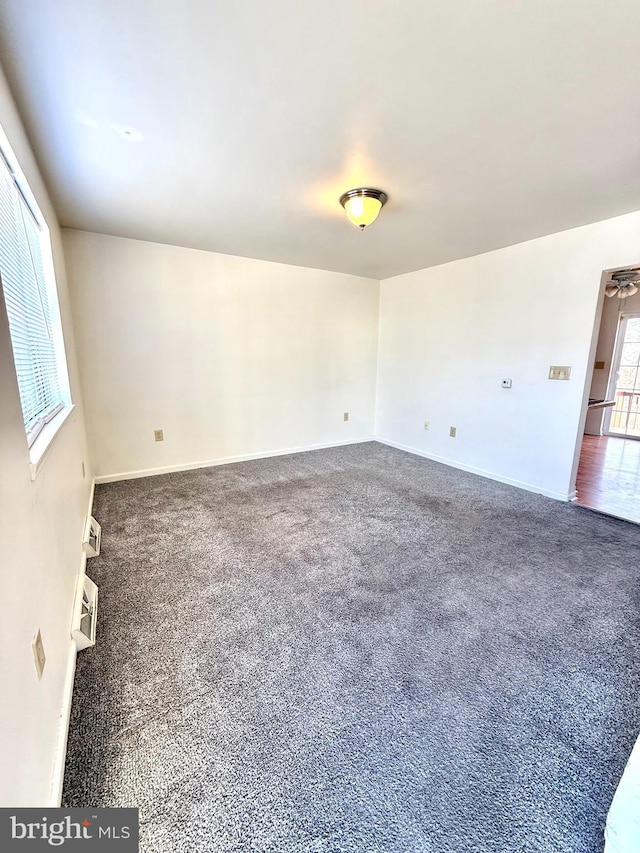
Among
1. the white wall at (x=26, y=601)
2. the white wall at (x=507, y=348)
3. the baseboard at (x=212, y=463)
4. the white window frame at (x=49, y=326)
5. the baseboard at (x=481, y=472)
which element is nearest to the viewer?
the white wall at (x=26, y=601)

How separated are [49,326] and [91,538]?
1426 millimetres

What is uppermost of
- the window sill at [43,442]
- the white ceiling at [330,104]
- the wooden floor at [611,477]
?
the white ceiling at [330,104]

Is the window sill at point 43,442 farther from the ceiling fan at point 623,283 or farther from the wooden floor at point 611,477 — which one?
the ceiling fan at point 623,283

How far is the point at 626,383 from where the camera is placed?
5.87 m

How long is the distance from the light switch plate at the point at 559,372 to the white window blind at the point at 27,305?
3727 mm

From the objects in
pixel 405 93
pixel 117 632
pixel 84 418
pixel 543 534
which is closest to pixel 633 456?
pixel 543 534

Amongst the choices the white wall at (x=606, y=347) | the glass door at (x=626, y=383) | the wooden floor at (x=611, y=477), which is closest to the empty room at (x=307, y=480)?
the wooden floor at (x=611, y=477)

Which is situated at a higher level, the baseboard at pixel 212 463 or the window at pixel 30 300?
the window at pixel 30 300

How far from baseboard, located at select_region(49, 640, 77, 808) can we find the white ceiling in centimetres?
229

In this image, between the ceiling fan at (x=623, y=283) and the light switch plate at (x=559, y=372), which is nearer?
the light switch plate at (x=559, y=372)

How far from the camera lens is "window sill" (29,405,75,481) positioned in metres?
1.21

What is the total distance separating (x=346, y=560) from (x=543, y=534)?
1517 millimetres

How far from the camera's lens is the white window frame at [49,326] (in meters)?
1.42

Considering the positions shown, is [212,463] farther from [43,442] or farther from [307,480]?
[43,442]
